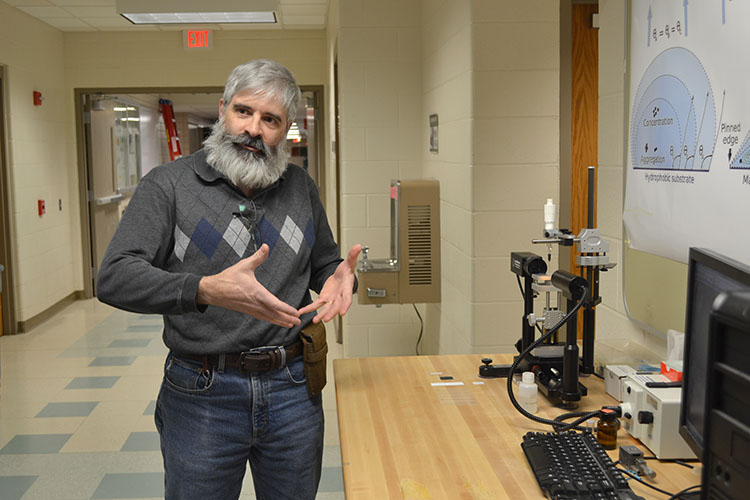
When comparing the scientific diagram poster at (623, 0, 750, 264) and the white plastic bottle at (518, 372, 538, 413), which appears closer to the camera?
the scientific diagram poster at (623, 0, 750, 264)

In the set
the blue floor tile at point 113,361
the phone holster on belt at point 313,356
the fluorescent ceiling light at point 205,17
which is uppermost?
the fluorescent ceiling light at point 205,17

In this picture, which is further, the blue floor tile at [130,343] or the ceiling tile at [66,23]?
the ceiling tile at [66,23]

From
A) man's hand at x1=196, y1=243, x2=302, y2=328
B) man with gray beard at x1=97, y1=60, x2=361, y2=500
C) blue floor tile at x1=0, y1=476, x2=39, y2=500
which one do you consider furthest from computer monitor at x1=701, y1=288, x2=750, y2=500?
blue floor tile at x1=0, y1=476, x2=39, y2=500

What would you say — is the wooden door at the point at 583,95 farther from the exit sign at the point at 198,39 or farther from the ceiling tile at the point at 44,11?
the ceiling tile at the point at 44,11

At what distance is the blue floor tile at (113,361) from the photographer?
17.9 ft

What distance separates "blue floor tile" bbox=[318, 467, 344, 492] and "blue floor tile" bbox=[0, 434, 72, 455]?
4.67 ft

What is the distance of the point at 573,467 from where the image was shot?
1434mm

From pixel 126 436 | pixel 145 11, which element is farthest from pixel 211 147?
pixel 145 11

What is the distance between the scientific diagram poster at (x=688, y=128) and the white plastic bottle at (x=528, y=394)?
0.48 m

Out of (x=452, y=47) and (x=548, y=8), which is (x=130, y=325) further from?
(x=548, y=8)

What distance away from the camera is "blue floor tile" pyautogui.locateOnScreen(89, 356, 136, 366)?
5461mm

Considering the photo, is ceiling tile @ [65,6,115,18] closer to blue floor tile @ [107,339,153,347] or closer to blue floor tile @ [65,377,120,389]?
blue floor tile @ [107,339,153,347]

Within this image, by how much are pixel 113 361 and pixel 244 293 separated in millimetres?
4353

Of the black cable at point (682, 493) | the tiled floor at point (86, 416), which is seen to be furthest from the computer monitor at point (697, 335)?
the tiled floor at point (86, 416)
